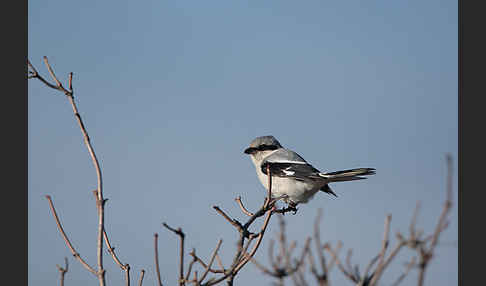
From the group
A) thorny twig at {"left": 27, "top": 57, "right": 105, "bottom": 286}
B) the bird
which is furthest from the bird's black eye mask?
thorny twig at {"left": 27, "top": 57, "right": 105, "bottom": 286}

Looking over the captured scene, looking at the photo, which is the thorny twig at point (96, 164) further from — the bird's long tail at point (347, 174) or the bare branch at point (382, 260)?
the bird's long tail at point (347, 174)

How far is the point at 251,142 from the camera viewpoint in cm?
582

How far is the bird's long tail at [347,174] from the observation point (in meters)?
3.82

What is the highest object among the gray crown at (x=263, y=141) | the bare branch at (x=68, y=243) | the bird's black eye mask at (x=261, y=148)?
the gray crown at (x=263, y=141)

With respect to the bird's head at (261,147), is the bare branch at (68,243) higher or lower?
lower

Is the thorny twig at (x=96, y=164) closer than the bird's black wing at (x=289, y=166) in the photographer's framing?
Yes

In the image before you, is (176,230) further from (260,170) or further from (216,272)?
(260,170)

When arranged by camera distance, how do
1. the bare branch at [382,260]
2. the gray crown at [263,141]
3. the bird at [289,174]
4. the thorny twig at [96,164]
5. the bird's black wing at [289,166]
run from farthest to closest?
1. the gray crown at [263,141]
2. the bird's black wing at [289,166]
3. the bird at [289,174]
4. the thorny twig at [96,164]
5. the bare branch at [382,260]

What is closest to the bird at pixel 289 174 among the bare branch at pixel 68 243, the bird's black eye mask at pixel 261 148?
the bird's black eye mask at pixel 261 148

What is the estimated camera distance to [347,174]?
4.11m

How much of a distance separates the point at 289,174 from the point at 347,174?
1.02m

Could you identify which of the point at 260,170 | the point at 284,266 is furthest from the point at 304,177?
the point at 284,266

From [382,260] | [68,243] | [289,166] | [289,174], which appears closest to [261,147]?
[289,166]

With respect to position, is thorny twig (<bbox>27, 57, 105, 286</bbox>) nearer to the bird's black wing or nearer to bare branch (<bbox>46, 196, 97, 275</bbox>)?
bare branch (<bbox>46, 196, 97, 275</bbox>)
